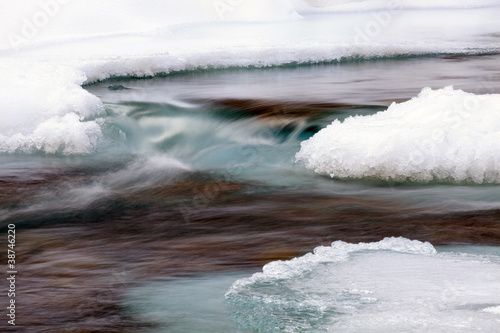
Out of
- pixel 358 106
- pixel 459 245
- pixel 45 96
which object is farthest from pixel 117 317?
pixel 358 106

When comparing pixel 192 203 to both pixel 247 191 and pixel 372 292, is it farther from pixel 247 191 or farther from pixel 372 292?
pixel 372 292

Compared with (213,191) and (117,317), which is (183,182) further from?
(117,317)

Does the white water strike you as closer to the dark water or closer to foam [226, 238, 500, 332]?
the dark water

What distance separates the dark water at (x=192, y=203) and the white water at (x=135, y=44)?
0.90 ft

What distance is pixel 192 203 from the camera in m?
2.93

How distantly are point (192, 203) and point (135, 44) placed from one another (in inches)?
155

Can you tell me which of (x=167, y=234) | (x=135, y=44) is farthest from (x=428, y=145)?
(x=135, y=44)

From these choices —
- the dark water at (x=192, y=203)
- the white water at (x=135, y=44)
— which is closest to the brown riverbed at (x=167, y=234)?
the dark water at (x=192, y=203)

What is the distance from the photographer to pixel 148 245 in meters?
2.37

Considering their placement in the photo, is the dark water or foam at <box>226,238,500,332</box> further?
the dark water

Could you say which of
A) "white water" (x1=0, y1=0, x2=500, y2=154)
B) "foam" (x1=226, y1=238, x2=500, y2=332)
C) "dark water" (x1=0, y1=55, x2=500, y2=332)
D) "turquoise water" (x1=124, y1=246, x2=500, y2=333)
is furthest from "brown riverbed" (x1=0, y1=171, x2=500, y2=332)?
"white water" (x1=0, y1=0, x2=500, y2=154)

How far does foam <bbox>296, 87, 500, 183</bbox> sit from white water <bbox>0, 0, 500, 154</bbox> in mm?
1456

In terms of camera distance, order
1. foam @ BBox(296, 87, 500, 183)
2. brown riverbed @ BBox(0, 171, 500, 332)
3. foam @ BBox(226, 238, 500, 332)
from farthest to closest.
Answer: foam @ BBox(296, 87, 500, 183)
brown riverbed @ BBox(0, 171, 500, 332)
foam @ BBox(226, 238, 500, 332)

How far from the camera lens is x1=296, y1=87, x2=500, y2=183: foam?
291 centimetres
